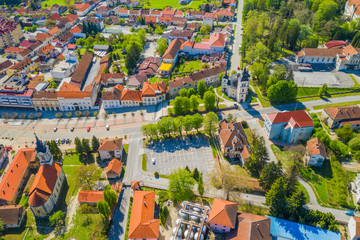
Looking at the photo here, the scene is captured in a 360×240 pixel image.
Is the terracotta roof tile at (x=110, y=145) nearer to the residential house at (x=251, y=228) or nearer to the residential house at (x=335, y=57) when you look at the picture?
the residential house at (x=251, y=228)

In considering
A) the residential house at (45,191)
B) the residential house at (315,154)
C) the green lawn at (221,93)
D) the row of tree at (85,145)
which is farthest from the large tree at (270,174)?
the residential house at (45,191)

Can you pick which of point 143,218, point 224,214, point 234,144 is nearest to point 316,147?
point 234,144

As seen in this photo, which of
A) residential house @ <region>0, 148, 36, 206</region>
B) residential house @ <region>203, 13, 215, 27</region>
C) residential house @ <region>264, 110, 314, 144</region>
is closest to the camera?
residential house @ <region>0, 148, 36, 206</region>

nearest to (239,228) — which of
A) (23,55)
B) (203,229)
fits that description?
(203,229)

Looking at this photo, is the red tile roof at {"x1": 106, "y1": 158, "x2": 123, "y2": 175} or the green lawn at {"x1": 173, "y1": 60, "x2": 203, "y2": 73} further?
the green lawn at {"x1": 173, "y1": 60, "x2": 203, "y2": 73}

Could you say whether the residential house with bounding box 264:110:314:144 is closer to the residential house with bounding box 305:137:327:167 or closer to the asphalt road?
the residential house with bounding box 305:137:327:167

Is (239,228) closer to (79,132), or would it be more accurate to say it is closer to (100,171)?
(100,171)

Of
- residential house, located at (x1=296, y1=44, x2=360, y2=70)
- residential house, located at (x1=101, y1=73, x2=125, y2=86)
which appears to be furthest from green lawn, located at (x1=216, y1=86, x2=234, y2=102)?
residential house, located at (x1=296, y1=44, x2=360, y2=70)
